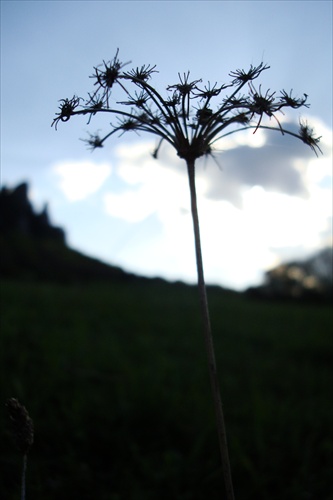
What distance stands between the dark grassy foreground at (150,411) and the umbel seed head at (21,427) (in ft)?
3.79

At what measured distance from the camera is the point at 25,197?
17922 mm

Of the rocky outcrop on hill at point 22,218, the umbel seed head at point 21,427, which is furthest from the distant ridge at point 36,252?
the umbel seed head at point 21,427

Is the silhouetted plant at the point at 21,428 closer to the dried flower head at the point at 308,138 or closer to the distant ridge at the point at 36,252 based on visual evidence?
the dried flower head at the point at 308,138

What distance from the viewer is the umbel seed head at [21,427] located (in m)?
0.90

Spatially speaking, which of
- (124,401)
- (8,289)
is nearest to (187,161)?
(124,401)

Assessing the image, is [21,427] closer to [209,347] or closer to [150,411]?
[209,347]

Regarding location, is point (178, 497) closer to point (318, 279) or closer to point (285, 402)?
point (285, 402)

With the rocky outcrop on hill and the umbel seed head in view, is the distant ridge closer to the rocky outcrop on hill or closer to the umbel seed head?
the rocky outcrop on hill

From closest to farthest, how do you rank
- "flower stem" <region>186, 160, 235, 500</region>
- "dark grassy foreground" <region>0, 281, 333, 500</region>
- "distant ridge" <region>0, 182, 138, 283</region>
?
1. "flower stem" <region>186, 160, 235, 500</region>
2. "dark grassy foreground" <region>0, 281, 333, 500</region>
3. "distant ridge" <region>0, 182, 138, 283</region>

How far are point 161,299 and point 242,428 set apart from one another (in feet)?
31.5

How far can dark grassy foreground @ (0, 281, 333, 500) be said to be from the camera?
3596 millimetres

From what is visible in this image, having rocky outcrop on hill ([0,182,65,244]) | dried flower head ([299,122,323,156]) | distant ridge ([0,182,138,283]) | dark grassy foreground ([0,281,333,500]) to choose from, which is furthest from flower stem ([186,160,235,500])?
distant ridge ([0,182,138,283])

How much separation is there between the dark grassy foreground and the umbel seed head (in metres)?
1.16

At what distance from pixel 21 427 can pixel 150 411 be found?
3.91 m
